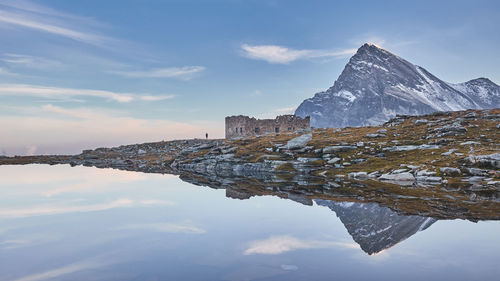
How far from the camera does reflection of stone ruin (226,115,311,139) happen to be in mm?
113338

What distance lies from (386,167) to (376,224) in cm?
2864

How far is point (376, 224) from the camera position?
21.5 meters

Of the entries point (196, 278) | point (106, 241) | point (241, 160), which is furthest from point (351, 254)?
point (241, 160)

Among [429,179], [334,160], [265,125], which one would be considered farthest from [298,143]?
[265,125]

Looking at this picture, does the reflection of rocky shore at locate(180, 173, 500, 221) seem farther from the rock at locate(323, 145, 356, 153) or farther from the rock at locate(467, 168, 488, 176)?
the rock at locate(323, 145, 356, 153)

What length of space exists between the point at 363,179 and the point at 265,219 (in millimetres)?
26196

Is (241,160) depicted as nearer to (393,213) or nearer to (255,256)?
(393,213)

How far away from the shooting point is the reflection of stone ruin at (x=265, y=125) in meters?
113

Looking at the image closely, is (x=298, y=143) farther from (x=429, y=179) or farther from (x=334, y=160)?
(x=429, y=179)

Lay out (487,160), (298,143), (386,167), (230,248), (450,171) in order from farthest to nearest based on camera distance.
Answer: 1. (298,143)
2. (386,167)
3. (487,160)
4. (450,171)
5. (230,248)

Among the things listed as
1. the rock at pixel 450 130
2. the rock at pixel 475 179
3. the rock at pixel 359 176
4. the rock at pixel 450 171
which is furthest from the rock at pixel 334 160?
the rock at pixel 475 179

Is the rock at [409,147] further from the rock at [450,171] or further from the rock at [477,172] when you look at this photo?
the rock at [477,172]

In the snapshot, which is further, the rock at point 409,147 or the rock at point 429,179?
the rock at point 409,147

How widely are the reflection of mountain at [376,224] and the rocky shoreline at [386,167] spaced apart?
5.58 feet
